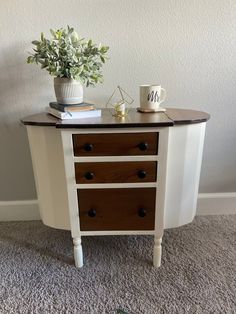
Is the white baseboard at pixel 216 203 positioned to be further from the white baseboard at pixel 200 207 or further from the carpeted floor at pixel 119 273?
the carpeted floor at pixel 119 273

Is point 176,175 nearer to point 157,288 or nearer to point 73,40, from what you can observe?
point 157,288

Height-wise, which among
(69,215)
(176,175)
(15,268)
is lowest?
(15,268)

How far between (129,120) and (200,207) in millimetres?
962

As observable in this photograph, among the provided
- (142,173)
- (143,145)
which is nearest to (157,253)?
(142,173)

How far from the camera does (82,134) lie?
101 centimetres

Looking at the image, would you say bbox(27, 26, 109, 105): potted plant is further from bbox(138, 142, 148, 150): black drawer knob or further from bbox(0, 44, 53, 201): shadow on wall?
bbox(138, 142, 148, 150): black drawer knob

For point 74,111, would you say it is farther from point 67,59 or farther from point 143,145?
point 143,145

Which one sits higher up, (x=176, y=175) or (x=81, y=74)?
(x=81, y=74)

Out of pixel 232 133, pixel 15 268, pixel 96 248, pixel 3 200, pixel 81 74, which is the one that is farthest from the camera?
pixel 3 200

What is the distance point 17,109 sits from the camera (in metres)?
1.44

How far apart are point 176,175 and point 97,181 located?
1.29 ft

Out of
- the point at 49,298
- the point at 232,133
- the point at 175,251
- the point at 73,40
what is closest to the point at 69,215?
the point at 49,298

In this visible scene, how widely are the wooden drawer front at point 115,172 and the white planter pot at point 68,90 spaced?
325 mm

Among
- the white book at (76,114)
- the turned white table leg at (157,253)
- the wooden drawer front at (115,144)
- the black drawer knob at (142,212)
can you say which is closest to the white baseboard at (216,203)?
the turned white table leg at (157,253)
